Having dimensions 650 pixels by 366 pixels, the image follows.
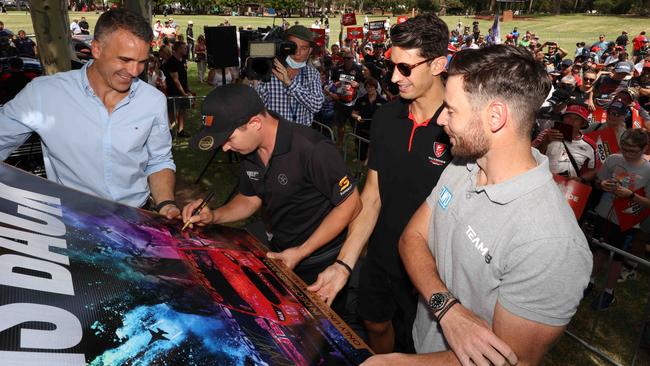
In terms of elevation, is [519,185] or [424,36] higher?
[424,36]

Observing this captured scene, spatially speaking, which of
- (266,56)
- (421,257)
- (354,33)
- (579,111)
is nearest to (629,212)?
(579,111)

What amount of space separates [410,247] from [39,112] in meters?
2.24

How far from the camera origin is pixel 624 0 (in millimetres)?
62688

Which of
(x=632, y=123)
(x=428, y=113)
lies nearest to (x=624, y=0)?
(x=632, y=123)

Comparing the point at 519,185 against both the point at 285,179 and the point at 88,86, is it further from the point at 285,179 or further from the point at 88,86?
the point at 88,86

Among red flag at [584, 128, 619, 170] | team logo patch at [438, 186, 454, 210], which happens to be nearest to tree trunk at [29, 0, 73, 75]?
team logo patch at [438, 186, 454, 210]

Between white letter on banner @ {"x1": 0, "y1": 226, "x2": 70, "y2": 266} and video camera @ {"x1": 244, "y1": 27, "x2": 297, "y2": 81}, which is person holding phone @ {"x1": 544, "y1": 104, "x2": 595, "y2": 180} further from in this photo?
white letter on banner @ {"x1": 0, "y1": 226, "x2": 70, "y2": 266}

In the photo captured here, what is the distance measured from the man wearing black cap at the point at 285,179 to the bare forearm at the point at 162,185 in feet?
1.33

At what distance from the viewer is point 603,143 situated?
5.72m

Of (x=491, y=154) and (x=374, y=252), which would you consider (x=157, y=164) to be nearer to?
(x=374, y=252)

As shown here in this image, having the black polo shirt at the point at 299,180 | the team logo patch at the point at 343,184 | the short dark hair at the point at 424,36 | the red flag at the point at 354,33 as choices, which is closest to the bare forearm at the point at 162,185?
the black polo shirt at the point at 299,180

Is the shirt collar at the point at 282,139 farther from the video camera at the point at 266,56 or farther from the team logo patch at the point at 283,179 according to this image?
the video camera at the point at 266,56

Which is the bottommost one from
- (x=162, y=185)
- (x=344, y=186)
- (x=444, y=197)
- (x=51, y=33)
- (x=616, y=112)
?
(x=616, y=112)

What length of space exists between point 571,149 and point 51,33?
6.87 meters
